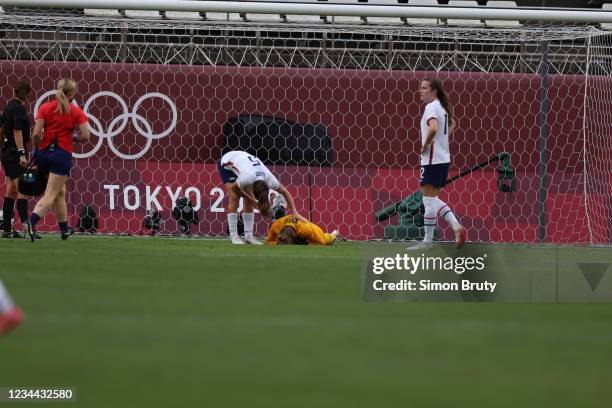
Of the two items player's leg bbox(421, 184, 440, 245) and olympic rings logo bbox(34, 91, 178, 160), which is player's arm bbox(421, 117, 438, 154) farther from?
olympic rings logo bbox(34, 91, 178, 160)

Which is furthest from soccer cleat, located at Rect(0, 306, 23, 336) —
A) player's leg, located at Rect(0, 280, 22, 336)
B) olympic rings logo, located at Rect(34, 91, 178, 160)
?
olympic rings logo, located at Rect(34, 91, 178, 160)

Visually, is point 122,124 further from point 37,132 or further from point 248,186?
point 37,132

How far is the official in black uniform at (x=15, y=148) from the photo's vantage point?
13.4 meters

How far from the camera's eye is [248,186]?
44.2 feet

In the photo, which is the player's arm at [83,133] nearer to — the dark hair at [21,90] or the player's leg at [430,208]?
the dark hair at [21,90]

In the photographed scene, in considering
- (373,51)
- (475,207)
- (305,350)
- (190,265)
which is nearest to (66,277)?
(190,265)

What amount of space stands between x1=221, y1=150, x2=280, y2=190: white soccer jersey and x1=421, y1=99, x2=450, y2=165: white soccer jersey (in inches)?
69.4

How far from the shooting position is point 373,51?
17.3 meters

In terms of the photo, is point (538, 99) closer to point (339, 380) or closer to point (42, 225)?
point (42, 225)

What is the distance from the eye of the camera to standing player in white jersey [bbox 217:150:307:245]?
43.4 feet

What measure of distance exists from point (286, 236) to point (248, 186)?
67cm

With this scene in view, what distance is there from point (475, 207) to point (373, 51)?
2751 mm

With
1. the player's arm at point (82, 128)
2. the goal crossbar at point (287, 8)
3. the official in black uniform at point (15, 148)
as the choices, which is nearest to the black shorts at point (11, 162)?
the official in black uniform at point (15, 148)

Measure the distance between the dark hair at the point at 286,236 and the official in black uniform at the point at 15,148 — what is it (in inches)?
108
